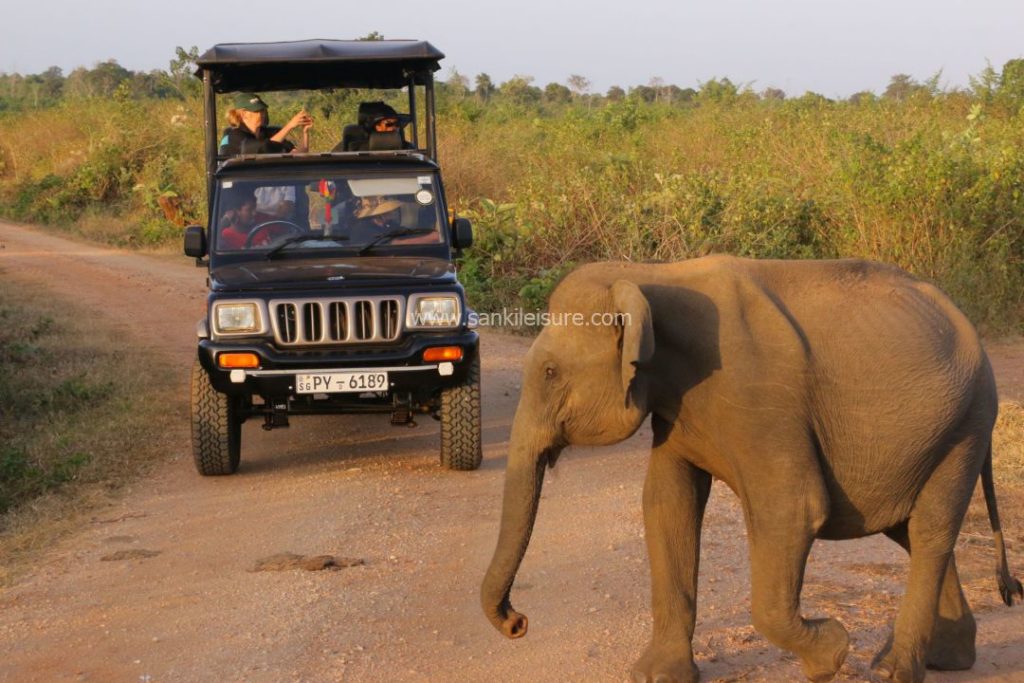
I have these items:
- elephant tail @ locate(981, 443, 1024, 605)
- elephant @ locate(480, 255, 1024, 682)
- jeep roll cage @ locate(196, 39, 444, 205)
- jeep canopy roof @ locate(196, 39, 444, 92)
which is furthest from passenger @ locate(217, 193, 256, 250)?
elephant tail @ locate(981, 443, 1024, 605)

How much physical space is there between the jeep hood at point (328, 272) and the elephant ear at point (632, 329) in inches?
160

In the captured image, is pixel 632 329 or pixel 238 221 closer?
pixel 632 329

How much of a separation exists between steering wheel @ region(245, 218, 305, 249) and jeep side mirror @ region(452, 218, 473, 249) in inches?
39.6

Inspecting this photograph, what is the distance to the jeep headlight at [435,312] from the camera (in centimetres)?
783

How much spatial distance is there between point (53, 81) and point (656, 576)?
74118mm

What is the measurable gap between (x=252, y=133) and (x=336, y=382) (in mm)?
3098

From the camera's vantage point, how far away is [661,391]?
4.16m

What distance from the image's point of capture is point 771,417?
402cm

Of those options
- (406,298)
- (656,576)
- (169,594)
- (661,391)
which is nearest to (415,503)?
(406,298)

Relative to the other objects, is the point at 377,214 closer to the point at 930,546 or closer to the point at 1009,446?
the point at 1009,446

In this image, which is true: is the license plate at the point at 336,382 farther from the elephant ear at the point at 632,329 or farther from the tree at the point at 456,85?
the tree at the point at 456,85

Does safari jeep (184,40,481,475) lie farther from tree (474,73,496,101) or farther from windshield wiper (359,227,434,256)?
tree (474,73,496,101)

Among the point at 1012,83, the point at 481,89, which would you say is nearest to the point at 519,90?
the point at 481,89

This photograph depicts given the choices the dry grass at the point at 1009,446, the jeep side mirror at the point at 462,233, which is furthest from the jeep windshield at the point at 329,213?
the dry grass at the point at 1009,446
